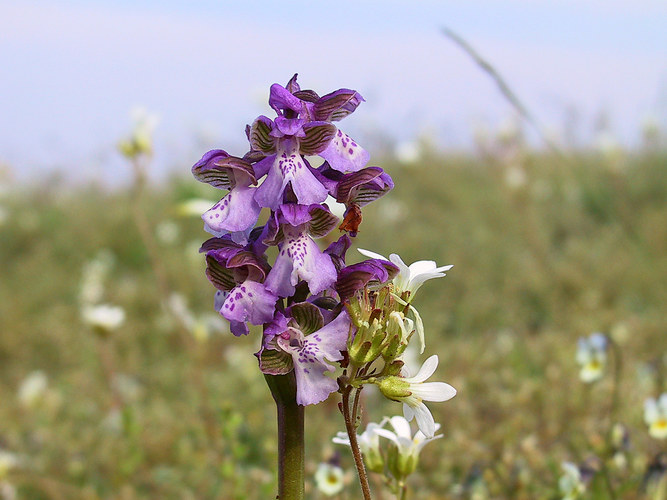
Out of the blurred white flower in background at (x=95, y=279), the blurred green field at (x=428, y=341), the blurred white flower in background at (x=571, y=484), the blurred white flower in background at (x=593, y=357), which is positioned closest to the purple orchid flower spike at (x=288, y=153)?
the blurred green field at (x=428, y=341)

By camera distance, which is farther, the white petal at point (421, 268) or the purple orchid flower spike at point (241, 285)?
the white petal at point (421, 268)

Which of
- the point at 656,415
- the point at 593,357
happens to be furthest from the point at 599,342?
the point at 656,415

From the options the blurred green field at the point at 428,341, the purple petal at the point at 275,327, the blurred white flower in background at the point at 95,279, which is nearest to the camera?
the purple petal at the point at 275,327

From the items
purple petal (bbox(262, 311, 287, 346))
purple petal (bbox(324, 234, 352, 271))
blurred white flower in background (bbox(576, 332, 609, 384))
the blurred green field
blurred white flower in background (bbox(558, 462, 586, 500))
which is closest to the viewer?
purple petal (bbox(262, 311, 287, 346))

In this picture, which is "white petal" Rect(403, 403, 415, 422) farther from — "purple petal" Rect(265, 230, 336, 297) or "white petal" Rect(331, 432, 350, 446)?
"purple petal" Rect(265, 230, 336, 297)

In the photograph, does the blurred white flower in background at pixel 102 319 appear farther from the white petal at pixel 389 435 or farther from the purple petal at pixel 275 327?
the purple petal at pixel 275 327

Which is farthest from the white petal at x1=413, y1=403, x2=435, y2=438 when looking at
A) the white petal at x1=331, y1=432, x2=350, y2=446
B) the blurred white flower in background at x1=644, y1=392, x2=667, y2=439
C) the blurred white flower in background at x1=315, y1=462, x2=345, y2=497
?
the blurred white flower in background at x1=644, y1=392, x2=667, y2=439
